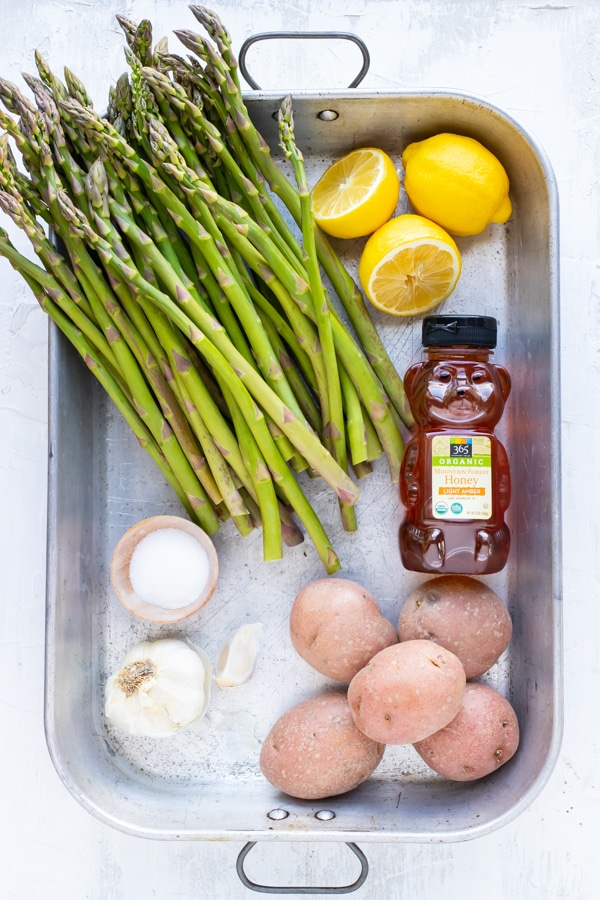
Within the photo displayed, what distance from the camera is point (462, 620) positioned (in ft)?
3.12

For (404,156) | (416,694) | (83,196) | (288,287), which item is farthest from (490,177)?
(416,694)

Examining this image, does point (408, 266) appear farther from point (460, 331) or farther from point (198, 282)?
point (198, 282)

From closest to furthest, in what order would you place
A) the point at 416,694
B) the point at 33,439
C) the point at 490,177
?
the point at 416,694 → the point at 490,177 → the point at 33,439

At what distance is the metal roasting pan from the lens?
956 mm

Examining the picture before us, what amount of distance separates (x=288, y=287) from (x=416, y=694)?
0.50 m

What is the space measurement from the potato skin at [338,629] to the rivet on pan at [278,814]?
7.2 inches

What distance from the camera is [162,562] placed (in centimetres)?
98

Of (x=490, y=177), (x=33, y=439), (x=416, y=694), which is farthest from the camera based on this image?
(x=33, y=439)

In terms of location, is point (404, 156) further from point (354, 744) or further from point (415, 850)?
point (415, 850)

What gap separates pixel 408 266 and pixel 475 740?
1.94 feet

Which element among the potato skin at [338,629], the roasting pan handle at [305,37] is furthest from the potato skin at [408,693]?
the roasting pan handle at [305,37]

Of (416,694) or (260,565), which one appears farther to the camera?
(260,565)

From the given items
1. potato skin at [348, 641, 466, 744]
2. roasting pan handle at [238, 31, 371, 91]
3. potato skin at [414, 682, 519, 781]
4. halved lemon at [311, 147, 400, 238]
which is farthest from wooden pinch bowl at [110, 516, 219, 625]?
roasting pan handle at [238, 31, 371, 91]

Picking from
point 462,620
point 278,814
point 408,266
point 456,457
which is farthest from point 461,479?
point 278,814
